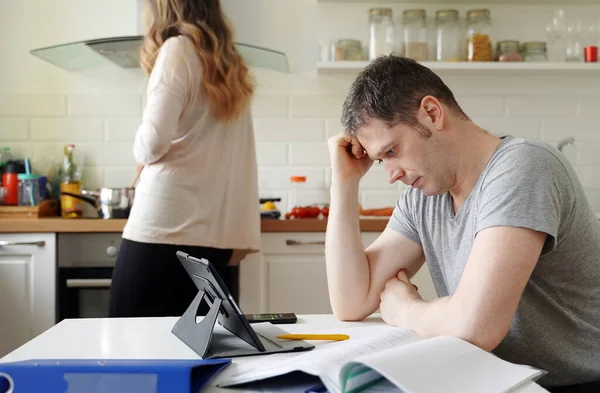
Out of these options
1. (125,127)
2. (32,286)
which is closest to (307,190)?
(125,127)

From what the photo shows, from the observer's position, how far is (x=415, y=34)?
140 inches

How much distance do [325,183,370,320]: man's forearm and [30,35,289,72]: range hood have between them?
60.5 inches

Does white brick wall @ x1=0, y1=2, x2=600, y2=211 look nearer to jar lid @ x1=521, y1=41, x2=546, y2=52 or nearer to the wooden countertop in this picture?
jar lid @ x1=521, y1=41, x2=546, y2=52

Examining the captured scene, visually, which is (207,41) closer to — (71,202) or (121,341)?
(71,202)

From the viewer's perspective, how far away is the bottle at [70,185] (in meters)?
3.35

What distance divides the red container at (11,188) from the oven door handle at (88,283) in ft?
1.94

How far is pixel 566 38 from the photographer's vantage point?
3.61 m

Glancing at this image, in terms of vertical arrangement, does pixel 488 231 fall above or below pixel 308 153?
below

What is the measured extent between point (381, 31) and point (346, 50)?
0.18 m

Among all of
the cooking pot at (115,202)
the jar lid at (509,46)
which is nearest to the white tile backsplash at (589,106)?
the jar lid at (509,46)

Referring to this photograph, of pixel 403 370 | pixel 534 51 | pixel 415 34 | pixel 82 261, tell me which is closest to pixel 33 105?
pixel 82 261

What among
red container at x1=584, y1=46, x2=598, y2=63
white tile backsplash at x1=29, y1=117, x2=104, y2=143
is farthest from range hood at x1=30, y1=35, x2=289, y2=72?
red container at x1=584, y1=46, x2=598, y2=63

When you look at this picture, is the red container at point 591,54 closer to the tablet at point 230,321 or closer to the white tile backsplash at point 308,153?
the white tile backsplash at point 308,153

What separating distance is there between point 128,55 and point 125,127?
1.19 feet
